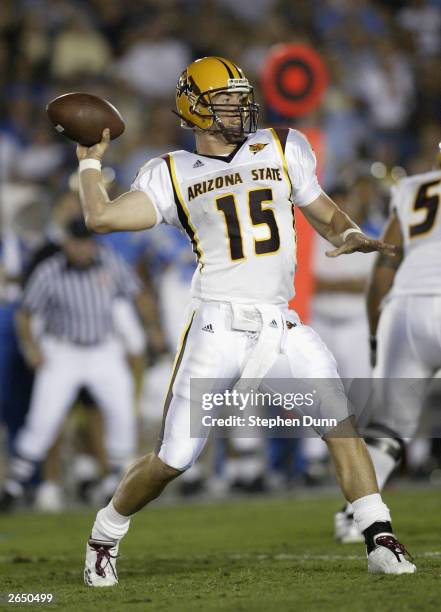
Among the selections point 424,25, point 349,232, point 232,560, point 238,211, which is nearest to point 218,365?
point 238,211

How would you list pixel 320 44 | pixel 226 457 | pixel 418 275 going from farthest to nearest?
pixel 320 44, pixel 226 457, pixel 418 275

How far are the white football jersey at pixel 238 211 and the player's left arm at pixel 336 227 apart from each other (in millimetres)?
57

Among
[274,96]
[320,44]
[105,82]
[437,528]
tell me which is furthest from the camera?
[320,44]

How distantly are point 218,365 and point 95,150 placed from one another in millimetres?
912

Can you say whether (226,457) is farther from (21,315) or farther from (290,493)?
(21,315)

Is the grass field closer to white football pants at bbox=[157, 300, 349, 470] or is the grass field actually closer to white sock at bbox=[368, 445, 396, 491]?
white sock at bbox=[368, 445, 396, 491]

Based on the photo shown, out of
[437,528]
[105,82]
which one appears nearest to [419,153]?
[105,82]

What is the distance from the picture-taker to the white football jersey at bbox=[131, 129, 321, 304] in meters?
4.74

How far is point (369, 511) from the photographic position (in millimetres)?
4512

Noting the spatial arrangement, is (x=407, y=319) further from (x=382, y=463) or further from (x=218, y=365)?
(x=218, y=365)

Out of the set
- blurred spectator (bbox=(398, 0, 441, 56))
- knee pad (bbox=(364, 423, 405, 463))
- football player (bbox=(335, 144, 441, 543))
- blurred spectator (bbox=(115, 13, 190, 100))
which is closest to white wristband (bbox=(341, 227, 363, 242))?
football player (bbox=(335, 144, 441, 543))

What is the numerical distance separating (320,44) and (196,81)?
8.15 meters

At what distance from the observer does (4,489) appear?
8.62 m

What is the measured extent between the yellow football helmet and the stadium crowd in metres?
3.56
